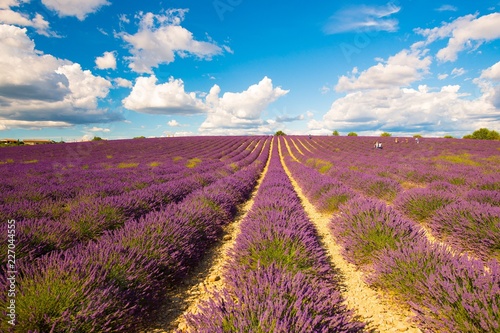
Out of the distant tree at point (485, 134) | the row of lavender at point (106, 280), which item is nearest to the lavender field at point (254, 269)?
the row of lavender at point (106, 280)

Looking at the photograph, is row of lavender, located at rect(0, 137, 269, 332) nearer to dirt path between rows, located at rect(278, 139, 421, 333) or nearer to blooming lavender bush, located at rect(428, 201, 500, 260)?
dirt path between rows, located at rect(278, 139, 421, 333)

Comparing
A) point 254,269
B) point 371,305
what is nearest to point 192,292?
point 254,269

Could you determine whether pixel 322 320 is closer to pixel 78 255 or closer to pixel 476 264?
pixel 476 264

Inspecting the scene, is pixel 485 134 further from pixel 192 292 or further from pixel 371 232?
pixel 192 292

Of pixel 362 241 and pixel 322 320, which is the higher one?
pixel 322 320

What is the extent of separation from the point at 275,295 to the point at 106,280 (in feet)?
4.97

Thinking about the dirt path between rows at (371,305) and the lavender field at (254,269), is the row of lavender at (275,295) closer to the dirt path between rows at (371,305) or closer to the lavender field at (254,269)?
the lavender field at (254,269)

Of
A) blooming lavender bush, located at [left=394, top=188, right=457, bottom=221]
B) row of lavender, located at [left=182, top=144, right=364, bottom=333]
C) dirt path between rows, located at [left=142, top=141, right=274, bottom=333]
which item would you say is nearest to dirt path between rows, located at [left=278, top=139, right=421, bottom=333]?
row of lavender, located at [left=182, top=144, right=364, bottom=333]

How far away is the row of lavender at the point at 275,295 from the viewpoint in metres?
1.51

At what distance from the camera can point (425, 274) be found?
2199 mm

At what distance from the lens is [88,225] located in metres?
3.67

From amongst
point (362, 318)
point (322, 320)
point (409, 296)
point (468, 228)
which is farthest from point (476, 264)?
point (468, 228)

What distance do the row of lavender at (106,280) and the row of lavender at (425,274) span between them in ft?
7.66

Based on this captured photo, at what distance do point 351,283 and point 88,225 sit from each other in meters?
3.87
